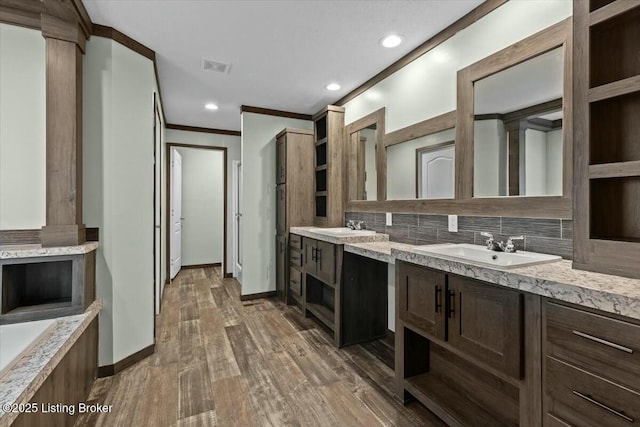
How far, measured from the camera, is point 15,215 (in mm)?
1951

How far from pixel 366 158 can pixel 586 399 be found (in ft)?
8.14

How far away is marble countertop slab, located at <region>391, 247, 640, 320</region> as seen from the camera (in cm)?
95

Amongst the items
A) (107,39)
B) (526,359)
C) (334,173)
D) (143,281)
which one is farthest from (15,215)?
(526,359)

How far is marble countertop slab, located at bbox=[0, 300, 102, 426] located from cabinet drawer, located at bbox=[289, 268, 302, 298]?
2021mm

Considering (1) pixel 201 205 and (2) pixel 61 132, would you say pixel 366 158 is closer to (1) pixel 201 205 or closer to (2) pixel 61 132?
(2) pixel 61 132

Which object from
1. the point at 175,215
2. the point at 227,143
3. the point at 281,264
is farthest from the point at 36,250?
the point at 227,143

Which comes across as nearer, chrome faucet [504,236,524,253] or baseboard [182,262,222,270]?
chrome faucet [504,236,524,253]

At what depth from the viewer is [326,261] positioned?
2.83 metres

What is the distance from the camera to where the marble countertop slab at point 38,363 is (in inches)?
42.4

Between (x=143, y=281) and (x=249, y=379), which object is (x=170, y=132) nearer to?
(x=143, y=281)

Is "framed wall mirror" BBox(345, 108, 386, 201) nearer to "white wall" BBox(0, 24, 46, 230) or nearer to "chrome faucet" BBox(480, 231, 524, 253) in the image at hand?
"chrome faucet" BBox(480, 231, 524, 253)

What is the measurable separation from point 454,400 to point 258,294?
272 cm

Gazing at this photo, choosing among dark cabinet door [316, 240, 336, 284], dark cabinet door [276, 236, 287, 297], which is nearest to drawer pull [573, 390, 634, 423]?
dark cabinet door [316, 240, 336, 284]

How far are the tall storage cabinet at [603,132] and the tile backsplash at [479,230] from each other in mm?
225
